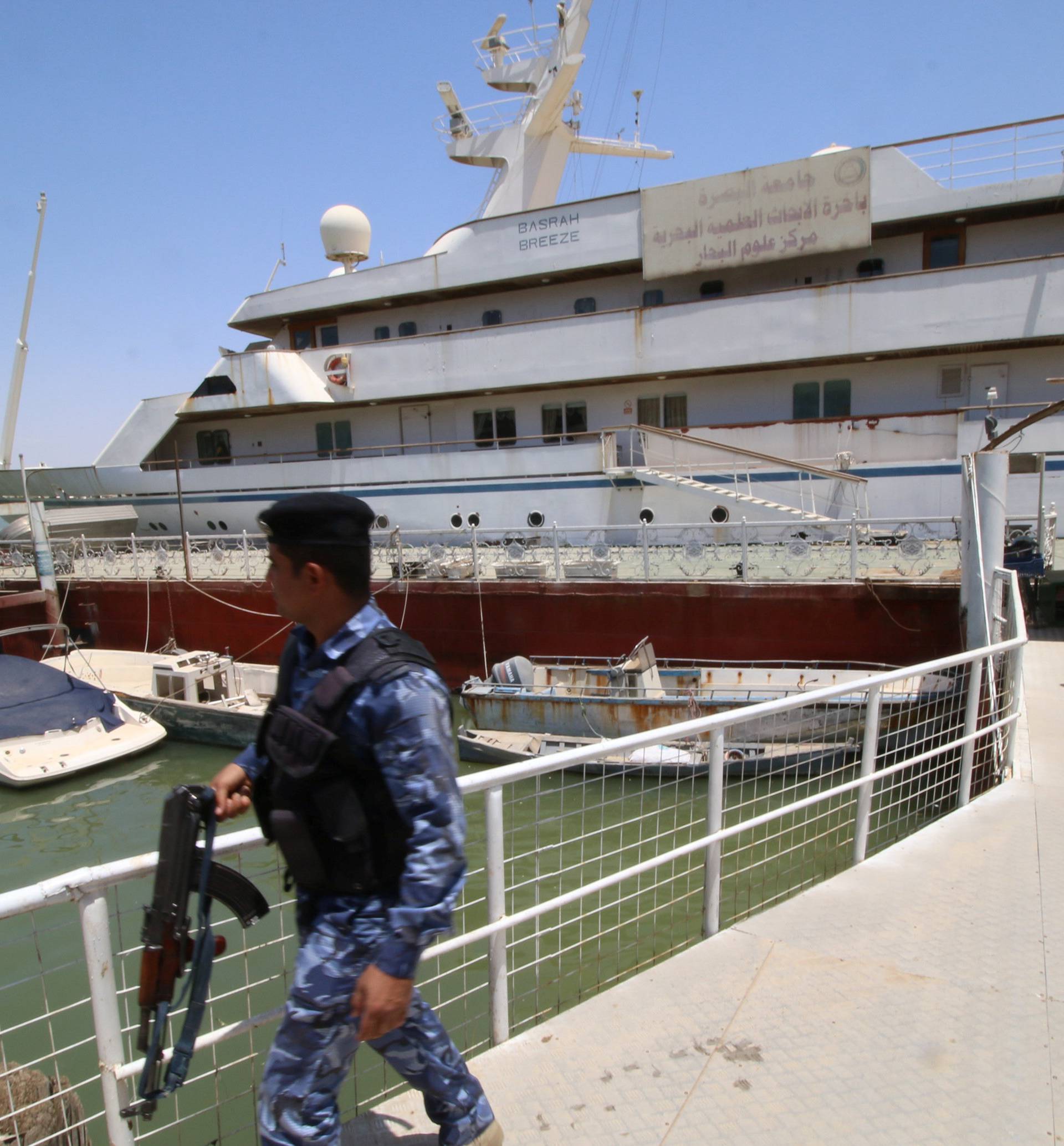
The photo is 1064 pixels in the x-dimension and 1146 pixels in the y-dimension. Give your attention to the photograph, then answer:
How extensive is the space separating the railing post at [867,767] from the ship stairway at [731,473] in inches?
380

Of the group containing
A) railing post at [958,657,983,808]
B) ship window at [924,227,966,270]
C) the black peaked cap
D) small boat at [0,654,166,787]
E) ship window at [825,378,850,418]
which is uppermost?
ship window at [924,227,966,270]

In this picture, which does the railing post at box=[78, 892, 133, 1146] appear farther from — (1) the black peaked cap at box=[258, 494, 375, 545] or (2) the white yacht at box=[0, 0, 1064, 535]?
(2) the white yacht at box=[0, 0, 1064, 535]

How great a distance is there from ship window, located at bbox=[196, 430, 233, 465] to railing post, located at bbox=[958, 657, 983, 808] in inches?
840

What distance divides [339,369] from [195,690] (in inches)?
417

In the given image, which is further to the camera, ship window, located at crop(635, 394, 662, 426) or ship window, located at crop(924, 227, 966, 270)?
ship window, located at crop(635, 394, 662, 426)

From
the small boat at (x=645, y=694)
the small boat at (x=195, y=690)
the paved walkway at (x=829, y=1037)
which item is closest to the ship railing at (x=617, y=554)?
the small boat at (x=645, y=694)

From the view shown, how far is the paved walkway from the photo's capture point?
8.02ft

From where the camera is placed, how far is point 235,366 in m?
20.7

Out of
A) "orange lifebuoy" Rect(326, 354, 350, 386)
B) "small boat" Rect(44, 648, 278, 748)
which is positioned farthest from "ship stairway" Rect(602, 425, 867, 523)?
"small boat" Rect(44, 648, 278, 748)

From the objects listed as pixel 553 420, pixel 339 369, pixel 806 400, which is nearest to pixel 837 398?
pixel 806 400

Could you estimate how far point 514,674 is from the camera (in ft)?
36.8

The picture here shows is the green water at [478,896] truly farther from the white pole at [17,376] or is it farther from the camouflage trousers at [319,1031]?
the white pole at [17,376]

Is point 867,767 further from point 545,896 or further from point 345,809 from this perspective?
point 545,896

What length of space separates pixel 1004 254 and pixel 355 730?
18.9 meters
